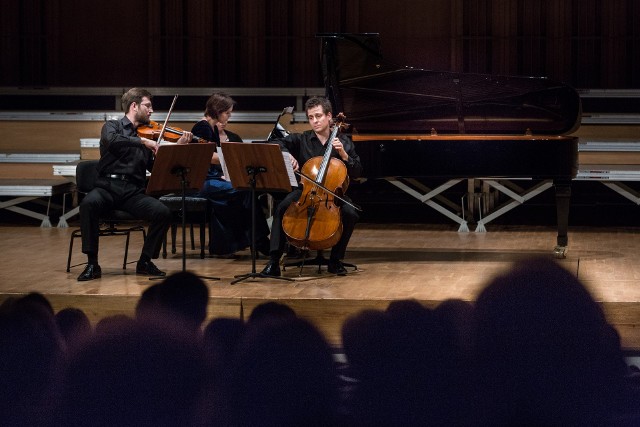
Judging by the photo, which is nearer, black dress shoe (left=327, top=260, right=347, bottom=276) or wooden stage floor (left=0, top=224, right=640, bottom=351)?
wooden stage floor (left=0, top=224, right=640, bottom=351)

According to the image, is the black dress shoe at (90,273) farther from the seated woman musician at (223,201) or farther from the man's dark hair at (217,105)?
the man's dark hair at (217,105)

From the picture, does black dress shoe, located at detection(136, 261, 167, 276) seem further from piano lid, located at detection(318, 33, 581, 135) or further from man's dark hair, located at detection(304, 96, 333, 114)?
piano lid, located at detection(318, 33, 581, 135)

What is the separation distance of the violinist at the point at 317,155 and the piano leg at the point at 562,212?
1.33 m

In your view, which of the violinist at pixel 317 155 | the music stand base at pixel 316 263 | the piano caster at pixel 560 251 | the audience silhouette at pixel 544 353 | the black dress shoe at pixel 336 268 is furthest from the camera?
the piano caster at pixel 560 251

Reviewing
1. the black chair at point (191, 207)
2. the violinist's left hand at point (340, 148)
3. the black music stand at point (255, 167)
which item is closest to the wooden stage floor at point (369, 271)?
the black chair at point (191, 207)

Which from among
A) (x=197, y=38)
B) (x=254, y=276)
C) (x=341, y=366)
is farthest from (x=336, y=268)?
(x=197, y=38)

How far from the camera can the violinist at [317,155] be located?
572 centimetres

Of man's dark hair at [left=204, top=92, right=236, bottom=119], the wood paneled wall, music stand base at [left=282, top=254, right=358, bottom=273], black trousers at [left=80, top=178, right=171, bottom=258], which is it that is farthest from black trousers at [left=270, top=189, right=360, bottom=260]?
the wood paneled wall

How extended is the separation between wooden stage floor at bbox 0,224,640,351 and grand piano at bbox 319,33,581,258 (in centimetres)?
54

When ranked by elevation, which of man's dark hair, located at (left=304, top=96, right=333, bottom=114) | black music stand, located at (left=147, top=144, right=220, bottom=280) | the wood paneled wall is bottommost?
black music stand, located at (left=147, top=144, right=220, bottom=280)

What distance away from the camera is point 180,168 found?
542 cm

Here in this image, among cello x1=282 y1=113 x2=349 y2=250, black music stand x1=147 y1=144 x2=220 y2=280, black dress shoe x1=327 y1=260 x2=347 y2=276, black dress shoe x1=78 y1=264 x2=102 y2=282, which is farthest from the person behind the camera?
black dress shoe x1=327 y1=260 x2=347 y2=276

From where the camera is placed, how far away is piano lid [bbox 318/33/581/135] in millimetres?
6316

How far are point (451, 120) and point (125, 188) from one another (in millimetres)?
2213
